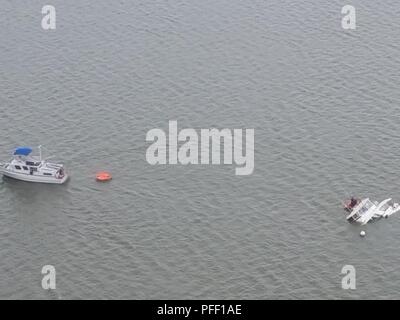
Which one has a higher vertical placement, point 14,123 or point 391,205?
point 14,123

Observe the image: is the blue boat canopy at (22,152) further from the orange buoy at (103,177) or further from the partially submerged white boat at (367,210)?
the partially submerged white boat at (367,210)

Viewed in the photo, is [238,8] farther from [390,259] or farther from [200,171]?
[390,259]

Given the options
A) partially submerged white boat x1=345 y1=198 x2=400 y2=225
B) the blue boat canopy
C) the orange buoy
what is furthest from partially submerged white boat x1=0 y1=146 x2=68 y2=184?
partially submerged white boat x1=345 y1=198 x2=400 y2=225

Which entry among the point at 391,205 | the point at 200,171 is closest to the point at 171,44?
the point at 200,171

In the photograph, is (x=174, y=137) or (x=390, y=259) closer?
(x=390, y=259)

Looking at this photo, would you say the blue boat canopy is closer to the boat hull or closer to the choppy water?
the boat hull

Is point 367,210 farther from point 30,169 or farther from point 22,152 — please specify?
point 22,152

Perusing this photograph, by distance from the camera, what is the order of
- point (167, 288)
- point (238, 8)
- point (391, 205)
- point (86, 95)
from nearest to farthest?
point (167, 288) < point (391, 205) < point (86, 95) < point (238, 8)
